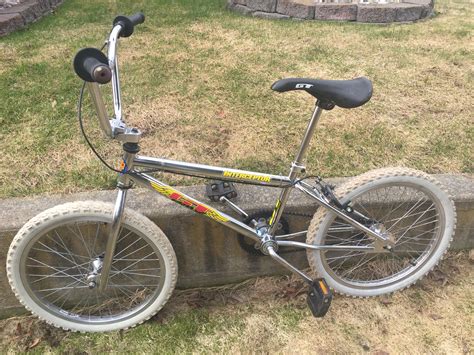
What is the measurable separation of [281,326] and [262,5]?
15.6ft

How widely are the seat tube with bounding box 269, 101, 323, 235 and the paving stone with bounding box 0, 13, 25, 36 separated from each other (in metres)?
4.35

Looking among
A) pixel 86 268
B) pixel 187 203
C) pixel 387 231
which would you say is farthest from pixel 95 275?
pixel 387 231

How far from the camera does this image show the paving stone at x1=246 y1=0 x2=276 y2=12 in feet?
18.9

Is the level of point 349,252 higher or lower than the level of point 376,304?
higher

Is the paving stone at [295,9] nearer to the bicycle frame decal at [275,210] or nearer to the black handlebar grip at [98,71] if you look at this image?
the bicycle frame decal at [275,210]

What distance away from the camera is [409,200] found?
7.79 ft

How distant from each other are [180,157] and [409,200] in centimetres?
156

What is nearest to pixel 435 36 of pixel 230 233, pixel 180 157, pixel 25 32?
pixel 180 157

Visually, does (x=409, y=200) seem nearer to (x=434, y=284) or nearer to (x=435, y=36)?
(x=434, y=284)

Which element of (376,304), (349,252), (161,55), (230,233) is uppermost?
(161,55)

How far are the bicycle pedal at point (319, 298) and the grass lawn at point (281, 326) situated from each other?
7.3 inches

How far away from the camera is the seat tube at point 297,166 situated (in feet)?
6.28

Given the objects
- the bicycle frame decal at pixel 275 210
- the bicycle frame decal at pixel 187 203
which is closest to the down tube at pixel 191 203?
the bicycle frame decal at pixel 187 203

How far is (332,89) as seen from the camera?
182cm
